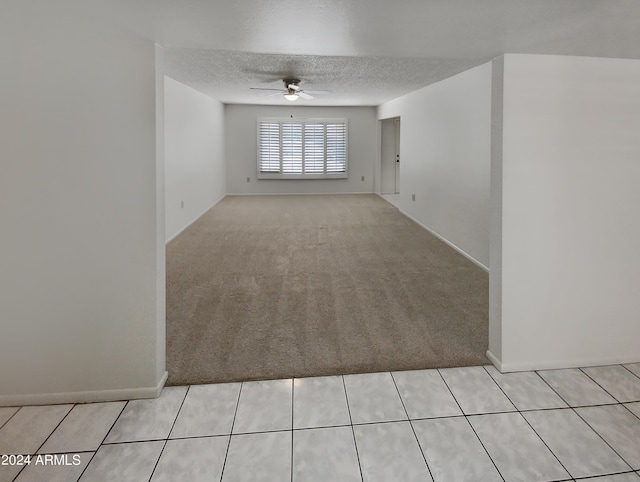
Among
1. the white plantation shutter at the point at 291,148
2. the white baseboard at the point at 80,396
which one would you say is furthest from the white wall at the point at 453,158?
the white baseboard at the point at 80,396

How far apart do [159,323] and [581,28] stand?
8.54ft

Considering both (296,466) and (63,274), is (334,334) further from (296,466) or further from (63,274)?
(63,274)

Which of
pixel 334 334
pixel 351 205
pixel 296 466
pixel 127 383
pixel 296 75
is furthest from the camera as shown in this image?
pixel 351 205

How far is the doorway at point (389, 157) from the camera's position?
10276 millimetres

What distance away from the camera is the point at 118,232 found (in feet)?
6.95

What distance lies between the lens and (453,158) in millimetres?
5113

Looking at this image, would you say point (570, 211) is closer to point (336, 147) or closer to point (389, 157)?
point (336, 147)

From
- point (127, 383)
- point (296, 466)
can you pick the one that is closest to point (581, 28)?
point (296, 466)

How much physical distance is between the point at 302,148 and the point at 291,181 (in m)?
0.87

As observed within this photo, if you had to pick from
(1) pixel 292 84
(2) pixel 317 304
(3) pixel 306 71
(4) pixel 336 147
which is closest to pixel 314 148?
(4) pixel 336 147

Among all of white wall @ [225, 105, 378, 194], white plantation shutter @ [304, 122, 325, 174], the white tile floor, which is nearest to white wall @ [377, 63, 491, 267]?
the white tile floor

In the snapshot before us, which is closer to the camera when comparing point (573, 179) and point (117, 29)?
point (117, 29)

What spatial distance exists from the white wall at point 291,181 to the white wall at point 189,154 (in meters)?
0.85

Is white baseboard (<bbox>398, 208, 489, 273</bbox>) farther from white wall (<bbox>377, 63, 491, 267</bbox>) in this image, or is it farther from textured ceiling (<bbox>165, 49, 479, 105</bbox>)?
textured ceiling (<bbox>165, 49, 479, 105</bbox>)
